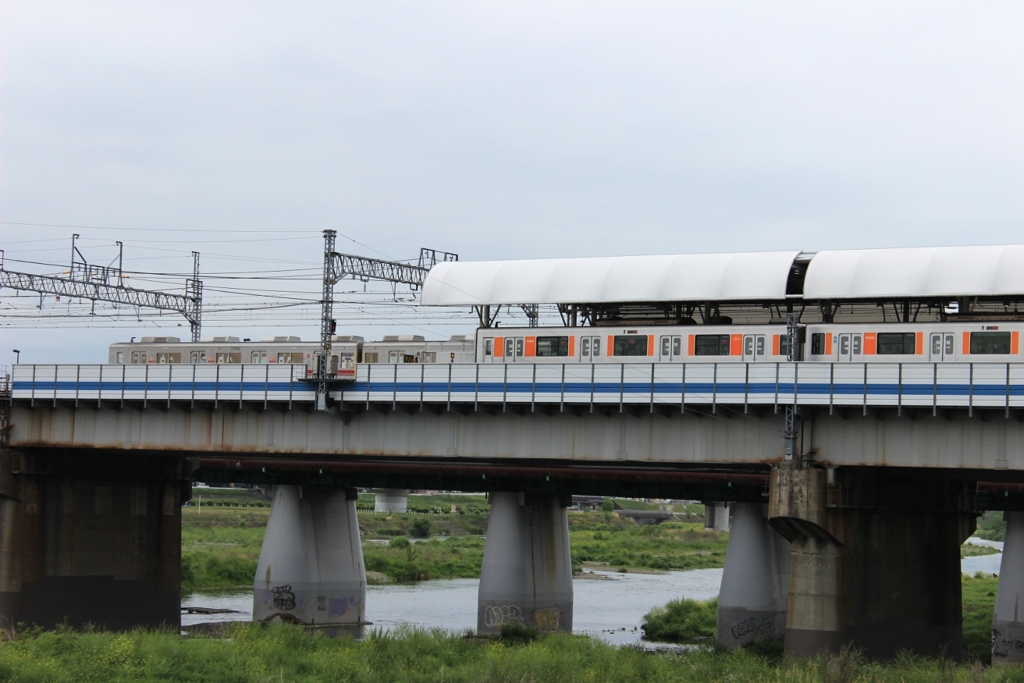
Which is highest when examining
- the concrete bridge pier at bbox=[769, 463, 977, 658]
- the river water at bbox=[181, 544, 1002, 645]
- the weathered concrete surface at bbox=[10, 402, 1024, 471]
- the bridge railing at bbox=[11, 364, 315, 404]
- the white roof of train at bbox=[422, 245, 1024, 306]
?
the white roof of train at bbox=[422, 245, 1024, 306]

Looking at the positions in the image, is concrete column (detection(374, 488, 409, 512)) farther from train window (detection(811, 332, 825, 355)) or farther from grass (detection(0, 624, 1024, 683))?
train window (detection(811, 332, 825, 355))

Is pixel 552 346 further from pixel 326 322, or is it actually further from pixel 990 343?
pixel 990 343

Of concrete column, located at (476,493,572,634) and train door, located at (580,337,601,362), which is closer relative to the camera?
train door, located at (580,337,601,362)

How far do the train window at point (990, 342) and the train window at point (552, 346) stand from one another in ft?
45.8

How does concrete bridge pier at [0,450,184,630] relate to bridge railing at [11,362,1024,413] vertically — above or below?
below

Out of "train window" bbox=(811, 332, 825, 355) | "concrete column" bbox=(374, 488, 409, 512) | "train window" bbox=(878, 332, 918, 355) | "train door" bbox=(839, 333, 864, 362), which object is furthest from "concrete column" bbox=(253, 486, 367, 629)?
"concrete column" bbox=(374, 488, 409, 512)

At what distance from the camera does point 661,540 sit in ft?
452

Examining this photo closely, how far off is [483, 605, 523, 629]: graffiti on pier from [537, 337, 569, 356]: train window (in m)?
18.4

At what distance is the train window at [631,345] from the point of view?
44.2 m

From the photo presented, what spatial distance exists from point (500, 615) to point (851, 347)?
996 inches

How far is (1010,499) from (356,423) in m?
30.4

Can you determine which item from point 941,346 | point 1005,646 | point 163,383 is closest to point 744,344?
point 941,346

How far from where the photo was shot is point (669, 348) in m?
43.8

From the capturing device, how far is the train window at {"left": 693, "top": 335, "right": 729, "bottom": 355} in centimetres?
4287
